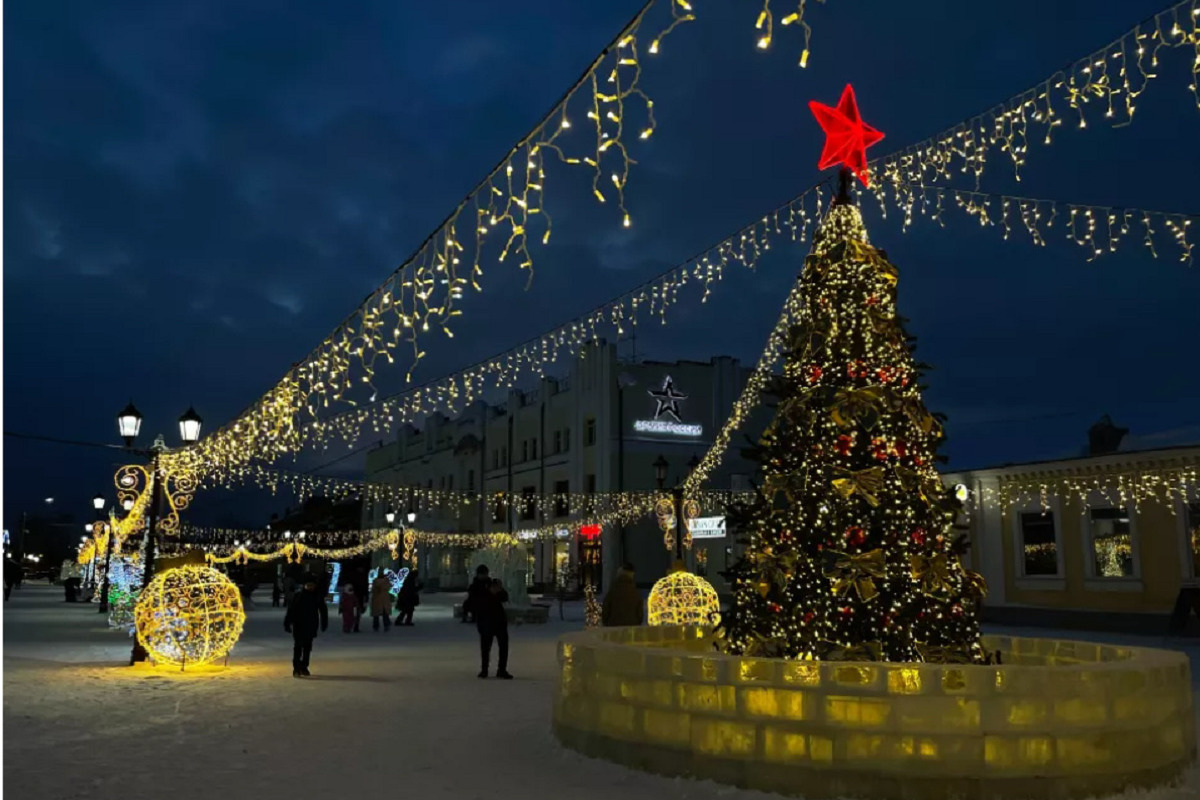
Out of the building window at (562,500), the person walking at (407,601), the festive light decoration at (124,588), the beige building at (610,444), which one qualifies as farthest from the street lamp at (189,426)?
the building window at (562,500)

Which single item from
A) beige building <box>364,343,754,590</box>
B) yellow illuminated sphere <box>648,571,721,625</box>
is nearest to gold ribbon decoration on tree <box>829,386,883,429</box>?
yellow illuminated sphere <box>648,571,721,625</box>

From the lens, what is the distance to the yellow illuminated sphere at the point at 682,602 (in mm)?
17547

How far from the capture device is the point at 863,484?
312 inches

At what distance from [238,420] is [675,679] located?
12.7m

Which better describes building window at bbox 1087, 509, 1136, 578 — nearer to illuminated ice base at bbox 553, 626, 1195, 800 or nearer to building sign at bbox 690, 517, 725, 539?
building sign at bbox 690, 517, 725, 539

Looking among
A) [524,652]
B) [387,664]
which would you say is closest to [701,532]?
[524,652]

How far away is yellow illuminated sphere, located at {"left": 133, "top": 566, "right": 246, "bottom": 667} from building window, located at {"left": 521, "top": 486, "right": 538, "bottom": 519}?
1349 inches

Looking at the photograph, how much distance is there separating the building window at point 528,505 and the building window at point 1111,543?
29.1 meters

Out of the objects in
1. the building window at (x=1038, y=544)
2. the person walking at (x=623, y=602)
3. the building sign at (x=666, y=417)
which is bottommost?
the person walking at (x=623, y=602)

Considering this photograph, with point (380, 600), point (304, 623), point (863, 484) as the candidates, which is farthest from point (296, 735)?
point (380, 600)

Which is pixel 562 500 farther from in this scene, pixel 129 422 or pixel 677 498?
pixel 129 422

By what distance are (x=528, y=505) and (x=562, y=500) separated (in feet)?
12.0

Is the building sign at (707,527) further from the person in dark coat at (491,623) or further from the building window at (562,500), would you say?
the person in dark coat at (491,623)

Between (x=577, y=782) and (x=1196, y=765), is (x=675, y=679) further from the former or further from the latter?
(x=1196, y=765)
